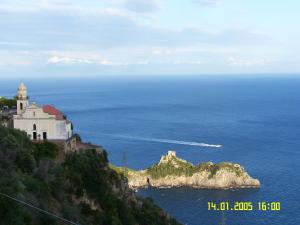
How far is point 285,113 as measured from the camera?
164 metres

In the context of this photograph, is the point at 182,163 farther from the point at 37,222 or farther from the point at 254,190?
the point at 37,222

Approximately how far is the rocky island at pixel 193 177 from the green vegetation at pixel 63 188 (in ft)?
131

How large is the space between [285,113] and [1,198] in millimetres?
156624

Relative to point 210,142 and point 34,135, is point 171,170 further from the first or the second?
point 34,135

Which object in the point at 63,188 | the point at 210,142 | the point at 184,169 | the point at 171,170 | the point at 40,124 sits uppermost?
the point at 40,124

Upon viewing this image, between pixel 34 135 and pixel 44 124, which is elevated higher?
pixel 44 124

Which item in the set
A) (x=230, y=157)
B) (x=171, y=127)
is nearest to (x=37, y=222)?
(x=230, y=157)
